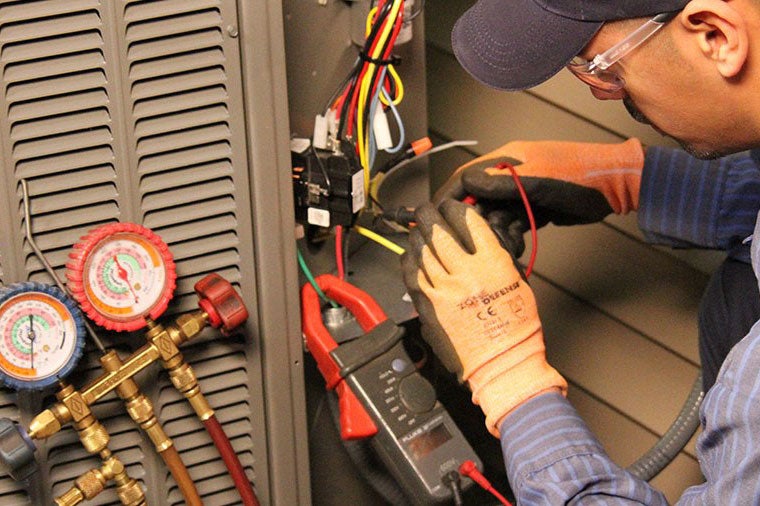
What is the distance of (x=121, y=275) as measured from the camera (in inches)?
53.9

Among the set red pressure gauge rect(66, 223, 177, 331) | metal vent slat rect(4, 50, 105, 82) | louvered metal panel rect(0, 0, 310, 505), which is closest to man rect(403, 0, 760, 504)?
louvered metal panel rect(0, 0, 310, 505)

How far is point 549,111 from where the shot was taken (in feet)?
6.52

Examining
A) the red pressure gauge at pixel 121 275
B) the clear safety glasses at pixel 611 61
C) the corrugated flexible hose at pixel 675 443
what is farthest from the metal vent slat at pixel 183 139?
the corrugated flexible hose at pixel 675 443

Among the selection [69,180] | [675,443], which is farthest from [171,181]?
[675,443]

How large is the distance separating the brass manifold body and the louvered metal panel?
41 mm

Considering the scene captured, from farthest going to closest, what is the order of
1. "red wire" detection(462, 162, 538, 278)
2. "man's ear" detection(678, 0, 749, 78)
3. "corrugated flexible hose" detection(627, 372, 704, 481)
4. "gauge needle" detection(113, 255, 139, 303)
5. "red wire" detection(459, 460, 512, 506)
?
1. "corrugated flexible hose" detection(627, 372, 704, 481)
2. "red wire" detection(462, 162, 538, 278)
3. "red wire" detection(459, 460, 512, 506)
4. "gauge needle" detection(113, 255, 139, 303)
5. "man's ear" detection(678, 0, 749, 78)

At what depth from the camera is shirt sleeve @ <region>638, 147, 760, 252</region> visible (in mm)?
1629

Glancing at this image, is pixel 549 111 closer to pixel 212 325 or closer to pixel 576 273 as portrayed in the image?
pixel 576 273

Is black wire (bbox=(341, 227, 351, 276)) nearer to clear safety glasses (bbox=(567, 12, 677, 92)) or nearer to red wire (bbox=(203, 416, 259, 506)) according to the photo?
red wire (bbox=(203, 416, 259, 506))

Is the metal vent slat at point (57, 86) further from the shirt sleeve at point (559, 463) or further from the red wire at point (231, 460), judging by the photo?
the shirt sleeve at point (559, 463)

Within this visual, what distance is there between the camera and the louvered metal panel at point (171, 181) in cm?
133

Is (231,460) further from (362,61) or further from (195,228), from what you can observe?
(362,61)

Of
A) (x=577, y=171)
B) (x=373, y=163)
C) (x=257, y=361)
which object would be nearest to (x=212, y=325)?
(x=257, y=361)

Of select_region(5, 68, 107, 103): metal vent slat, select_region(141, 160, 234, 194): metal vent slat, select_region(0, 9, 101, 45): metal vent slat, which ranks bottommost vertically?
select_region(141, 160, 234, 194): metal vent slat
